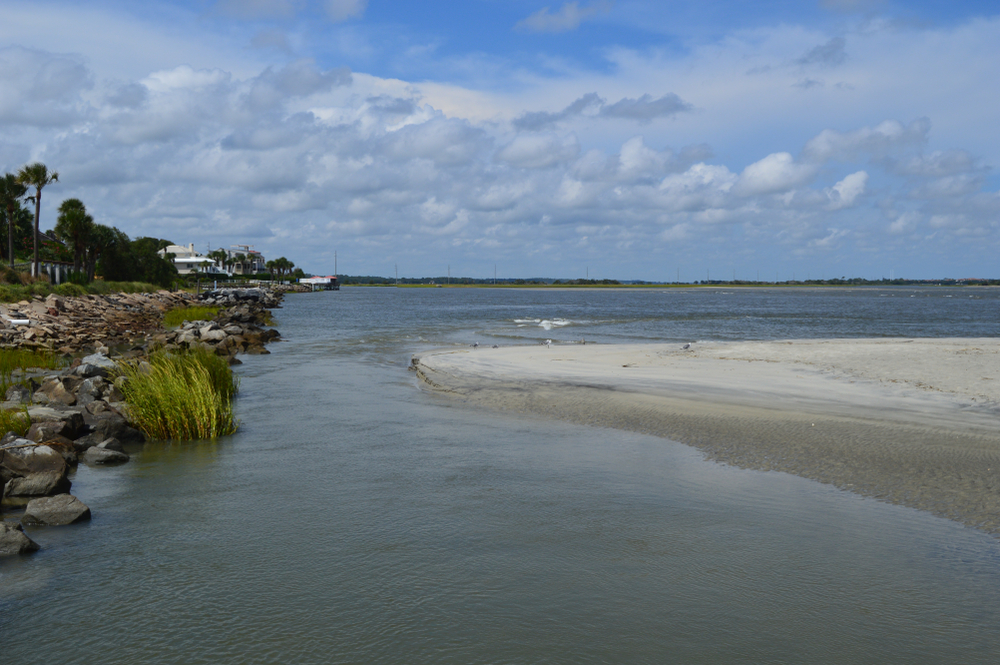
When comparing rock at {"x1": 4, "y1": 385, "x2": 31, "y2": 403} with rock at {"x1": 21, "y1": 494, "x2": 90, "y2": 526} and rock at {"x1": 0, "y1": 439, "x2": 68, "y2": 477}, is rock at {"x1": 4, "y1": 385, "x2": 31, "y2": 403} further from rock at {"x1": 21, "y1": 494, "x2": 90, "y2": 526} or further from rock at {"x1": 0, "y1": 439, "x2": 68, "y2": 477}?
rock at {"x1": 21, "y1": 494, "x2": 90, "y2": 526}

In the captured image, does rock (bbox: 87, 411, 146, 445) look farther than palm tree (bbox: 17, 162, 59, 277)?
No

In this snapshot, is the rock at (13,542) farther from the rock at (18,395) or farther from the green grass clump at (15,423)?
the rock at (18,395)

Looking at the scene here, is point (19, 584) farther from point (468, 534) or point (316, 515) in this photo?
point (468, 534)

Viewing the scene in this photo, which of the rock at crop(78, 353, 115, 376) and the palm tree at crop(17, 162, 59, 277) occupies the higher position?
the palm tree at crop(17, 162, 59, 277)

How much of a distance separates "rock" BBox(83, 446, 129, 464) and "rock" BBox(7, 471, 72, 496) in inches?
85.6

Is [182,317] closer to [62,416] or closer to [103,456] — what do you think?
[62,416]

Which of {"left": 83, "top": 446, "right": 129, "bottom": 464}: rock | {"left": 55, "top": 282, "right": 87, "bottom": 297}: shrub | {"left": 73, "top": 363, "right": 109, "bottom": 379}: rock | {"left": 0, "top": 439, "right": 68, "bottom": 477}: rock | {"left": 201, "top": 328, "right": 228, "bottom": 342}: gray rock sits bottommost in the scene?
{"left": 83, "top": 446, "right": 129, "bottom": 464}: rock

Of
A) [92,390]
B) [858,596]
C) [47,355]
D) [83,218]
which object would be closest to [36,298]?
[47,355]

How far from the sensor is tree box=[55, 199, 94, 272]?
243 feet

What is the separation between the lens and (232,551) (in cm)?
902

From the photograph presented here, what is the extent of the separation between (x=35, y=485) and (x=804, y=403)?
16.3 m

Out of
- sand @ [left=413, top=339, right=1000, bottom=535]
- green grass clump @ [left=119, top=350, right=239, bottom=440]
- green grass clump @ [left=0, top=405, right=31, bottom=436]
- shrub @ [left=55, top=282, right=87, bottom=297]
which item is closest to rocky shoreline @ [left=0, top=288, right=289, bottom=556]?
green grass clump @ [left=0, top=405, right=31, bottom=436]

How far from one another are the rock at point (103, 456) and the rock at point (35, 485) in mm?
2175

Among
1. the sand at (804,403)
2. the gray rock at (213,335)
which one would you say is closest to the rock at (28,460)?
the sand at (804,403)
